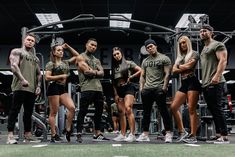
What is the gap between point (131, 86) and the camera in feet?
16.7

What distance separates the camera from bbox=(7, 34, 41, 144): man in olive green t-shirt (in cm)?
457

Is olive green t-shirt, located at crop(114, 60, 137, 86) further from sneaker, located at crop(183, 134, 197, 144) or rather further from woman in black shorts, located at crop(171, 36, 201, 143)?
sneaker, located at crop(183, 134, 197, 144)

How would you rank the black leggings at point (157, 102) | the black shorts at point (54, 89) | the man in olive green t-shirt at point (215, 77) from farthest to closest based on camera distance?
the black shorts at point (54, 89) < the black leggings at point (157, 102) < the man in olive green t-shirt at point (215, 77)

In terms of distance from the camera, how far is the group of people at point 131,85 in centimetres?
441

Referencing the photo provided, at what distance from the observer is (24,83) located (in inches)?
175

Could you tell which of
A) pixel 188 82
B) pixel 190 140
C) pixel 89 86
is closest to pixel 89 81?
pixel 89 86

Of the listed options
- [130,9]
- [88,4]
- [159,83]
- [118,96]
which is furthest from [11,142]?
[130,9]

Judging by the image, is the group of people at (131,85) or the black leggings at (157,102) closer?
the group of people at (131,85)

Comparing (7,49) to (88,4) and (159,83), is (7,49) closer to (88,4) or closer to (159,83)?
(88,4)

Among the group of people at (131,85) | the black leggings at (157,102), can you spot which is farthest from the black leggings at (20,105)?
the black leggings at (157,102)

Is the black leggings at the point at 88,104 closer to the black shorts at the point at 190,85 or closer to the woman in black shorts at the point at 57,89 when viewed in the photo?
the woman in black shorts at the point at 57,89

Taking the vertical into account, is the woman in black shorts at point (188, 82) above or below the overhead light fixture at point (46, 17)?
below

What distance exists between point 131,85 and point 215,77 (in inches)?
49.6

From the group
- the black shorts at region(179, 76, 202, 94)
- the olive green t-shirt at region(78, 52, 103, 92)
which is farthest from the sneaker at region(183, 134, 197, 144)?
the olive green t-shirt at region(78, 52, 103, 92)
